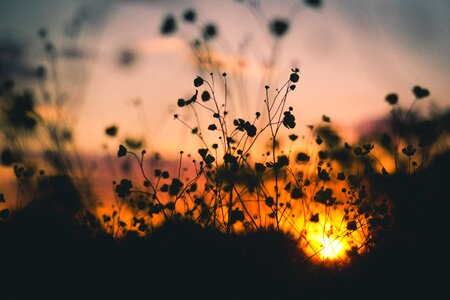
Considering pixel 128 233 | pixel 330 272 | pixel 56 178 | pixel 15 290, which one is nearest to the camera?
pixel 15 290

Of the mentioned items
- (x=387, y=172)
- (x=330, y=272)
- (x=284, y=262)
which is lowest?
(x=330, y=272)

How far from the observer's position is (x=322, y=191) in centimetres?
562

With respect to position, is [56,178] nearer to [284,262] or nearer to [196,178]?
[196,178]

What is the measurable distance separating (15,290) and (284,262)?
138 inches

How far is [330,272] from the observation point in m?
5.42

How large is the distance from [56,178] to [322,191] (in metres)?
4.16

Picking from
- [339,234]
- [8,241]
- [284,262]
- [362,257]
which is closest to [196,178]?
[284,262]

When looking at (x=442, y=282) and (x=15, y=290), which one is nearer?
(x=442, y=282)

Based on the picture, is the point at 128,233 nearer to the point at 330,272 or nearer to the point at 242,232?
the point at 242,232

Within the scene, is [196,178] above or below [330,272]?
above

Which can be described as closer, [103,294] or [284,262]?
[103,294]

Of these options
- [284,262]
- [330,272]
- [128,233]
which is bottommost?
[330,272]

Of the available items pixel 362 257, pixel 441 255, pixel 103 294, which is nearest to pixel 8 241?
pixel 103 294

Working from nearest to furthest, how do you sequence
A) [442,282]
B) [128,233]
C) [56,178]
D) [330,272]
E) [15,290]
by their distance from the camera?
[442,282] → [15,290] → [330,272] → [128,233] → [56,178]
